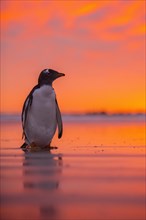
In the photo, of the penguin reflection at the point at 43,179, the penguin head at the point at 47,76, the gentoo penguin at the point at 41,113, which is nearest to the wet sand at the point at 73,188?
the penguin reflection at the point at 43,179

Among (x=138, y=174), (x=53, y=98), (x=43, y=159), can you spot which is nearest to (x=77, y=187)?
(x=138, y=174)

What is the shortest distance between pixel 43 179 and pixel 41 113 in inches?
132

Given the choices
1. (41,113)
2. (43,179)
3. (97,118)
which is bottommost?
(97,118)

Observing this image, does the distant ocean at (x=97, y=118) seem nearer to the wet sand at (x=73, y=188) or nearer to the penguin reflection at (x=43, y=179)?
the penguin reflection at (x=43, y=179)

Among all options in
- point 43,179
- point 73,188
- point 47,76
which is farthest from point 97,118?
point 73,188

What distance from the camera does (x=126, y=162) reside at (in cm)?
518

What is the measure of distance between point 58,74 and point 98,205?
4645 millimetres

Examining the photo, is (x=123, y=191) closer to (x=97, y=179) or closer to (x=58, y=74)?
(x=97, y=179)

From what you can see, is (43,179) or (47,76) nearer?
(43,179)

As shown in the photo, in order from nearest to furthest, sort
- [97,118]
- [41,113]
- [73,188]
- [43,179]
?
[73,188], [43,179], [41,113], [97,118]

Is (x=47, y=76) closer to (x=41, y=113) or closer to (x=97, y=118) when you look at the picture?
(x=41, y=113)

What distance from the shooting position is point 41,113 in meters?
7.23

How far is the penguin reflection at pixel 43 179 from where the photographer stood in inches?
113

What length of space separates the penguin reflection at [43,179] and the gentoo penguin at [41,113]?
131cm
